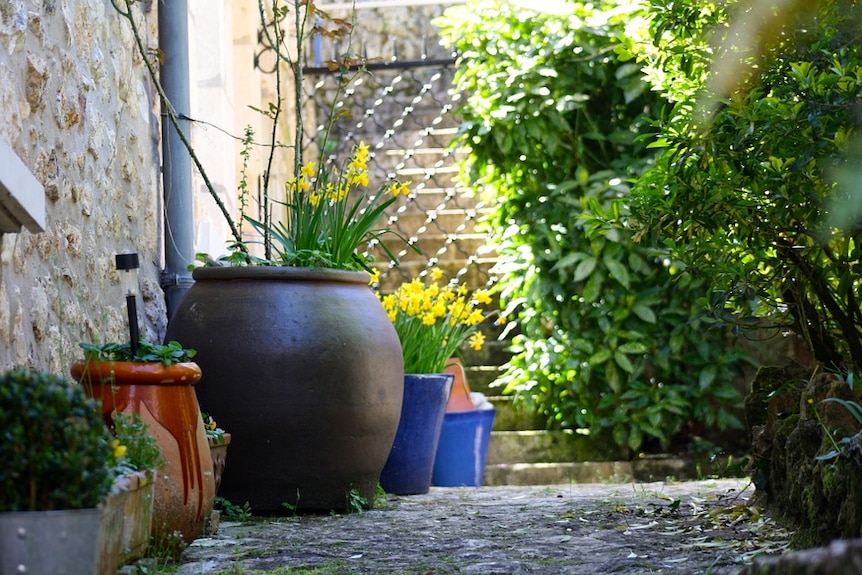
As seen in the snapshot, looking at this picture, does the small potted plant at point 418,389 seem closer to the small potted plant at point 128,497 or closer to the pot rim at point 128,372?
the pot rim at point 128,372

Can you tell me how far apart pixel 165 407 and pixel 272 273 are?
34.2 inches

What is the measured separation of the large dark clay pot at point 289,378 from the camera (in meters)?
3.08

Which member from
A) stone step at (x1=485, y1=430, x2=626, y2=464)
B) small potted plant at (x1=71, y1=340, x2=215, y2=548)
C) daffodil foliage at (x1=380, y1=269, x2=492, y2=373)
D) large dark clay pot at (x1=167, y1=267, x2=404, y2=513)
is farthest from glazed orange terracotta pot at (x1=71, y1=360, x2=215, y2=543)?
stone step at (x1=485, y1=430, x2=626, y2=464)

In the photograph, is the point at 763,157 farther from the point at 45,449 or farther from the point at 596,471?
the point at 596,471

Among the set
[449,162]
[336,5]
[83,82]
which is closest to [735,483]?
[83,82]

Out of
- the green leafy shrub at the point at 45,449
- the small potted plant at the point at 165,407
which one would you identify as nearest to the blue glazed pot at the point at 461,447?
the small potted plant at the point at 165,407

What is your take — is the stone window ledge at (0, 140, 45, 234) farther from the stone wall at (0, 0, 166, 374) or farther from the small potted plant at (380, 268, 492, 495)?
the small potted plant at (380, 268, 492, 495)

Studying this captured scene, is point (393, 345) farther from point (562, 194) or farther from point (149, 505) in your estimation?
point (562, 194)

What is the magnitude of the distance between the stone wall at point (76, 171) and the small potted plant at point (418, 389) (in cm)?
92

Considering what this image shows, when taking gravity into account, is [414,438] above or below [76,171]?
below

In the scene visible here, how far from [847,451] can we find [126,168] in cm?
232

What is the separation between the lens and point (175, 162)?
12.8 feet

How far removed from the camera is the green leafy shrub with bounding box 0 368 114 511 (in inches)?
56.9

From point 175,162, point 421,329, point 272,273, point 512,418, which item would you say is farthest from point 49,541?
point 512,418
